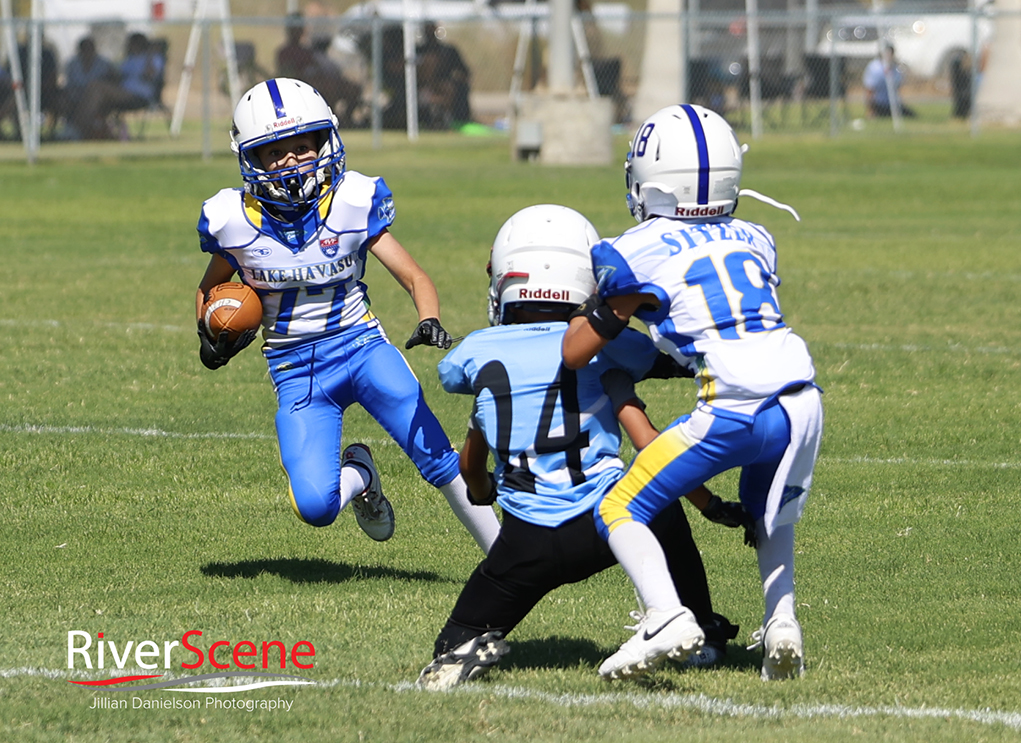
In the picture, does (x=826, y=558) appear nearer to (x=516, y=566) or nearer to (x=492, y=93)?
(x=516, y=566)

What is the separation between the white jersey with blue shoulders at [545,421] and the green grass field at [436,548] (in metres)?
0.56

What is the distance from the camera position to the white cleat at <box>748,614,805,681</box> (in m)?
4.54

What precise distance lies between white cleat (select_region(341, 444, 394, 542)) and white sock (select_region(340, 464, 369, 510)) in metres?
0.02

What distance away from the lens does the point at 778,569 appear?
15.4 ft

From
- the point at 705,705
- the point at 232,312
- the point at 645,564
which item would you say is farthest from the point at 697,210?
the point at 232,312

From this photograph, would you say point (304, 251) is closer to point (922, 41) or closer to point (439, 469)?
point (439, 469)

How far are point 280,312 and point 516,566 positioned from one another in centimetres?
190

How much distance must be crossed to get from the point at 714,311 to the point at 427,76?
25872 millimetres

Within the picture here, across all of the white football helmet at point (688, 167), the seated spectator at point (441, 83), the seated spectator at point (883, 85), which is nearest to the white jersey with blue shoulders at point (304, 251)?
the white football helmet at point (688, 167)

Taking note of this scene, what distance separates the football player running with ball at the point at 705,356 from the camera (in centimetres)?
445

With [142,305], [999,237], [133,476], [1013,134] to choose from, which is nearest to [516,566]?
[133,476]

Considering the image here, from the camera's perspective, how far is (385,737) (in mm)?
4180

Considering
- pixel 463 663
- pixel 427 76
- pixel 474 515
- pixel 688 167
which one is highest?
pixel 427 76

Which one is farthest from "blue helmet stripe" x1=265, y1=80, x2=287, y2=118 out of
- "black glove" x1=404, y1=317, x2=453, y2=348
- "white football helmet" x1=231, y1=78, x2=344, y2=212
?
"black glove" x1=404, y1=317, x2=453, y2=348
